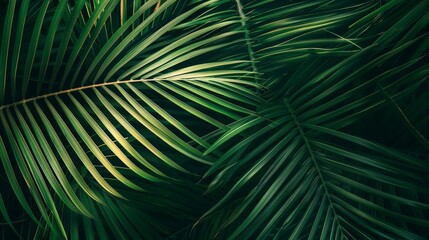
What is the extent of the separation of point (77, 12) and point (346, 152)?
525 millimetres

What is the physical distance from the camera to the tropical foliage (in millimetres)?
719

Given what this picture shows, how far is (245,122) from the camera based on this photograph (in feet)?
2.55

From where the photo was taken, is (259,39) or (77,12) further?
(259,39)

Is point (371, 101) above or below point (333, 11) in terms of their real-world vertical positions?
below

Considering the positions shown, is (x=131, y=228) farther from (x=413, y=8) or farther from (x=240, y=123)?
(x=413, y=8)

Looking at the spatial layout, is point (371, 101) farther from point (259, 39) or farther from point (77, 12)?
point (77, 12)

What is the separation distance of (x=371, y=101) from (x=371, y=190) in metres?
0.15

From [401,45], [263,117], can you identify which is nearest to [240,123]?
[263,117]

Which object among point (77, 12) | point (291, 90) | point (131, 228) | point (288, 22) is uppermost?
point (288, 22)

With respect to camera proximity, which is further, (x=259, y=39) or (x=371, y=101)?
(x=259, y=39)

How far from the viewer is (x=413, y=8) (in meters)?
0.71

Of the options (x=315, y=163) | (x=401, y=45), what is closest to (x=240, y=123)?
(x=315, y=163)

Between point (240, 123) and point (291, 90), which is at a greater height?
point (291, 90)

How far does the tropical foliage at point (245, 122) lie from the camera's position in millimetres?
719
